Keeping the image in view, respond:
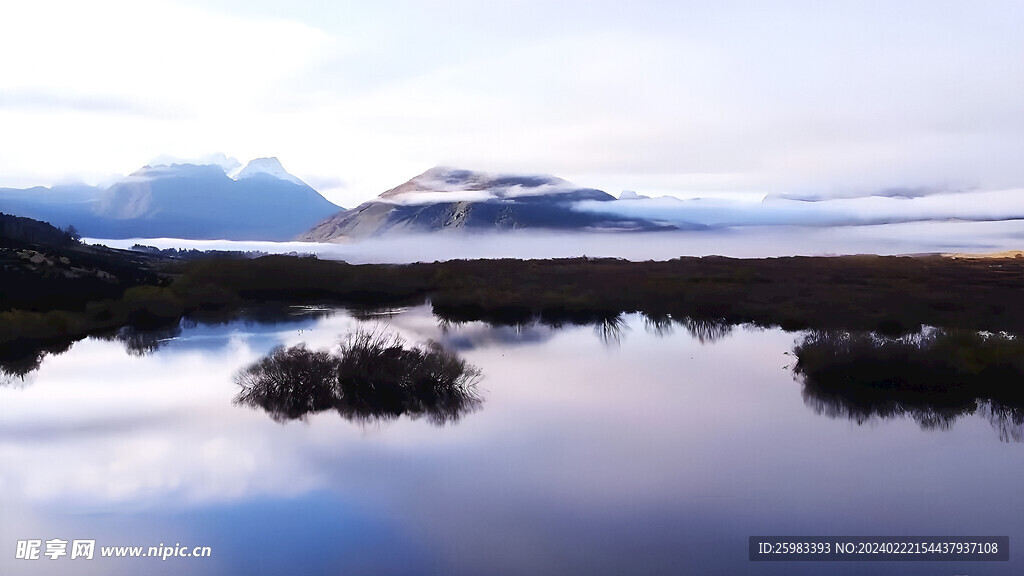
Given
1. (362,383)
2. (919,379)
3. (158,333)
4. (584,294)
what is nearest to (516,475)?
(362,383)

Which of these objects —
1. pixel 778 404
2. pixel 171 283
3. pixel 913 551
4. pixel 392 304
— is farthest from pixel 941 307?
pixel 171 283

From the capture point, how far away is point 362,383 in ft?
52.5

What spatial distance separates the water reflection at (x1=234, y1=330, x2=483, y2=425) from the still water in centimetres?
54

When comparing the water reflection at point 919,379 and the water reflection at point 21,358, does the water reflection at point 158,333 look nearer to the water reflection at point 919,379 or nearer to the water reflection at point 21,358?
the water reflection at point 21,358

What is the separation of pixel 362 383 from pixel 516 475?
585cm

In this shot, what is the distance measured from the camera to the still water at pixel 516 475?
8766mm

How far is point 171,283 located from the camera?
37.9 metres

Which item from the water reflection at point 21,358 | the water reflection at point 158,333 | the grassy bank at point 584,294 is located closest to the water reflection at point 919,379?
the grassy bank at point 584,294

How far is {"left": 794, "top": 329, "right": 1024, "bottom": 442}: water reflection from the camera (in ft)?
48.6

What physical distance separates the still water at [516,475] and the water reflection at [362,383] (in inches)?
21.4

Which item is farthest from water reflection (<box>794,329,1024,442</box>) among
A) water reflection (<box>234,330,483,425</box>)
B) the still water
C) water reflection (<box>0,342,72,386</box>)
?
water reflection (<box>0,342,72,386</box>)

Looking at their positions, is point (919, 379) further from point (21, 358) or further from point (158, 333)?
point (158, 333)

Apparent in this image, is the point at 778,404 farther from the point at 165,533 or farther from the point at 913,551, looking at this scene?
the point at 165,533

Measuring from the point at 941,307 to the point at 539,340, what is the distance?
50.8 feet
